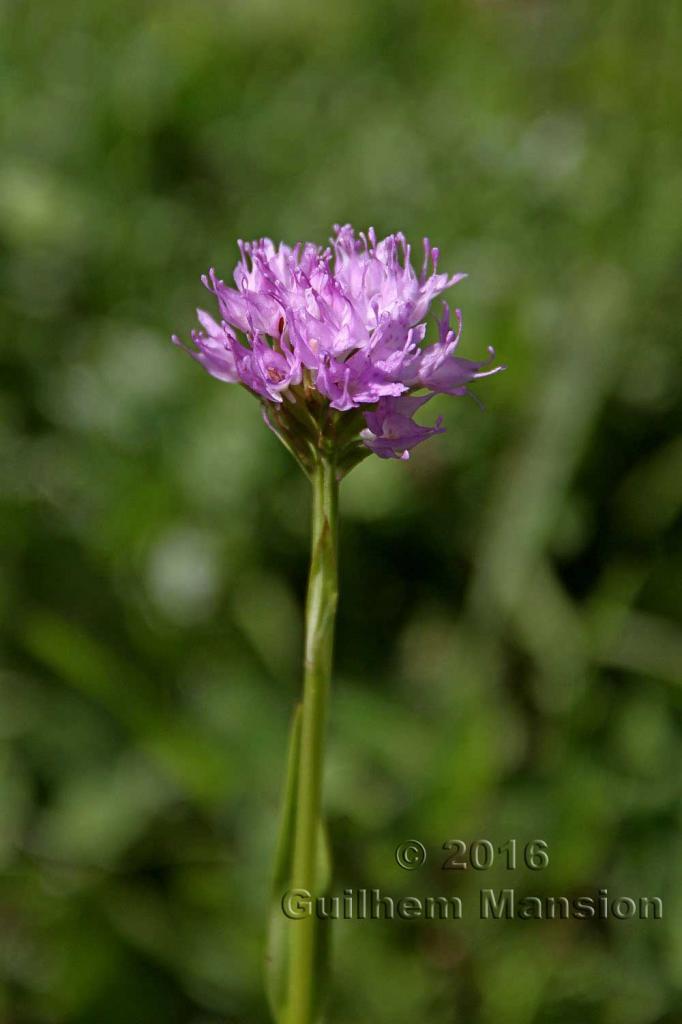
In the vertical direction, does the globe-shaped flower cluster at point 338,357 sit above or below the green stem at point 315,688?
above

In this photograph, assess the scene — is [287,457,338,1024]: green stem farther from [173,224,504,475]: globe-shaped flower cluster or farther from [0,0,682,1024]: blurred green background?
[0,0,682,1024]: blurred green background

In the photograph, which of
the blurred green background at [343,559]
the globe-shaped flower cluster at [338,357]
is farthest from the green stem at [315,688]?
the blurred green background at [343,559]

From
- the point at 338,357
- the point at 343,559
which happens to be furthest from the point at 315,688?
the point at 343,559

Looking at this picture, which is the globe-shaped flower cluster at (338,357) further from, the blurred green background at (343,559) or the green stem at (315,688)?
the blurred green background at (343,559)

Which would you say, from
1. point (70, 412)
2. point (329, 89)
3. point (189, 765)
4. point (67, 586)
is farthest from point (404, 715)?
point (329, 89)

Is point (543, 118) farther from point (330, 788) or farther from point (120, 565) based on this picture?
point (330, 788)

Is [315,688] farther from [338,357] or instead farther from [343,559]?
[343,559]

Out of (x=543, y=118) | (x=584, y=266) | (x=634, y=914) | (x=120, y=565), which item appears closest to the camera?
(x=634, y=914)
